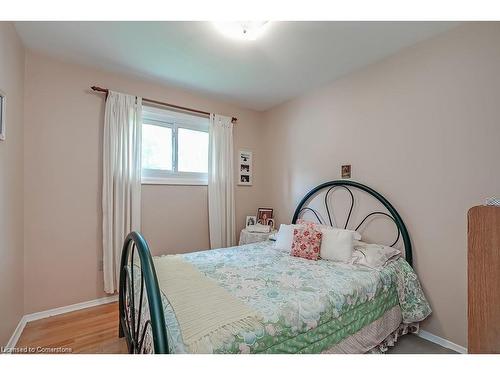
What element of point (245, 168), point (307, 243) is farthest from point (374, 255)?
point (245, 168)

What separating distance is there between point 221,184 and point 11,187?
2.03 metres

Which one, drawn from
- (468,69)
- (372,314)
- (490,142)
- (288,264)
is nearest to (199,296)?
(288,264)

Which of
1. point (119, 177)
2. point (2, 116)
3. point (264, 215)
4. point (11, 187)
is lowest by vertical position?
point (264, 215)

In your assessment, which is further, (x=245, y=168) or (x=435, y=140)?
(x=245, y=168)

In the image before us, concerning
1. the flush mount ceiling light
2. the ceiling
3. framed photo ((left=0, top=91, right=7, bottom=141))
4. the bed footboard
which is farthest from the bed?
the flush mount ceiling light

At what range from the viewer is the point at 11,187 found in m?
1.88

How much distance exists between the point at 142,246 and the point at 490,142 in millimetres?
2351

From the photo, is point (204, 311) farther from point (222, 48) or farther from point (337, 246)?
point (222, 48)

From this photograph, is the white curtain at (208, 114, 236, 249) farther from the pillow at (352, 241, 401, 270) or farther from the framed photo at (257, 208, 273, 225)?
the pillow at (352, 241, 401, 270)

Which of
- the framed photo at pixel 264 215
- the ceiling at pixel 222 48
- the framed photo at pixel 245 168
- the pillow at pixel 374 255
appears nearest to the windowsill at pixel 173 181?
the framed photo at pixel 245 168

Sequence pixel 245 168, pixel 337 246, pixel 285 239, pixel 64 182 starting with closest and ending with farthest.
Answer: pixel 337 246 → pixel 64 182 → pixel 285 239 → pixel 245 168

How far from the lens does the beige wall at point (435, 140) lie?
68.8 inches

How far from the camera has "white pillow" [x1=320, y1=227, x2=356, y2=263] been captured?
6.88 ft

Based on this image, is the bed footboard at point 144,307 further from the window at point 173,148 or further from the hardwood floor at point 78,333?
the window at point 173,148
